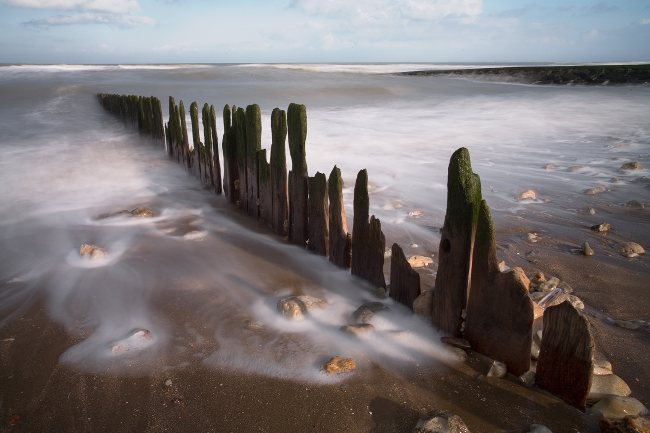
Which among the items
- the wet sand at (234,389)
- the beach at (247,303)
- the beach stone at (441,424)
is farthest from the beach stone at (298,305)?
the beach stone at (441,424)

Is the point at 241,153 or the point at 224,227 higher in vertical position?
the point at 241,153

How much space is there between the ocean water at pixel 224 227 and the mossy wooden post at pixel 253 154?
22cm

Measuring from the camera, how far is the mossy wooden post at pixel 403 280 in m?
2.52

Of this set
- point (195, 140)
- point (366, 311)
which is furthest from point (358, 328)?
point (195, 140)

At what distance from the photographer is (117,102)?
12500 millimetres

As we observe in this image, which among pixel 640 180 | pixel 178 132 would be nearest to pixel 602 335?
pixel 640 180

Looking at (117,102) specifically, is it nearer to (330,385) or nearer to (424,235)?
(424,235)

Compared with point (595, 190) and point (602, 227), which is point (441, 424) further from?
point (595, 190)

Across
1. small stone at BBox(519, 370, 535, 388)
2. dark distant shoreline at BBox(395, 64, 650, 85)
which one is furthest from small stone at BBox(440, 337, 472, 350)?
dark distant shoreline at BBox(395, 64, 650, 85)

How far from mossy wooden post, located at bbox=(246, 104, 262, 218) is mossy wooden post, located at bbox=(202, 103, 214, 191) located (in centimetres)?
114

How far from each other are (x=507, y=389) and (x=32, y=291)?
3056 mm

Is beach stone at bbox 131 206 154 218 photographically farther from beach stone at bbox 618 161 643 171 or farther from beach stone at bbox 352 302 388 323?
beach stone at bbox 618 161 643 171

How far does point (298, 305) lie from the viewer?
8.62 ft

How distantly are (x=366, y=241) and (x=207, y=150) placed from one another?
10.6 feet
